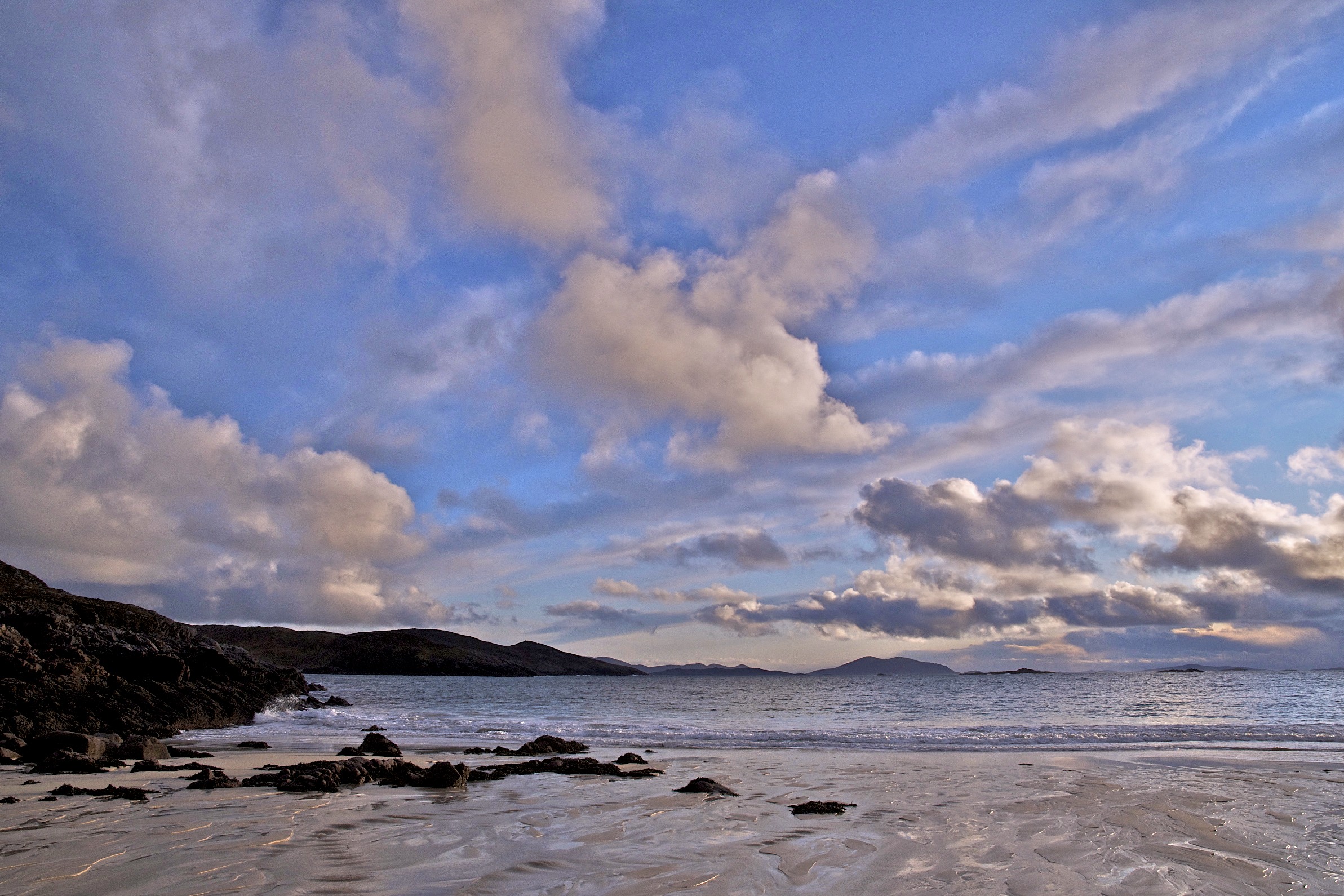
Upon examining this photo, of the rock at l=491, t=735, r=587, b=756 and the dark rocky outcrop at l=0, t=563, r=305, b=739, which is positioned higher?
the dark rocky outcrop at l=0, t=563, r=305, b=739

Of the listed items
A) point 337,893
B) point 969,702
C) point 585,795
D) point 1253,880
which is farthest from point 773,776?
point 969,702

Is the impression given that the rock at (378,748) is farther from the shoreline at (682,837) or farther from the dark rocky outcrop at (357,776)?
the shoreline at (682,837)

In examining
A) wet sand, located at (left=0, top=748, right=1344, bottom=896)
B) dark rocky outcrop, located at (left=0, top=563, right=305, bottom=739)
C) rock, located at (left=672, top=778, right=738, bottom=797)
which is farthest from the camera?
dark rocky outcrop, located at (left=0, top=563, right=305, bottom=739)

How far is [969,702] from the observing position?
194 feet

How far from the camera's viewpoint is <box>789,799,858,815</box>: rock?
1168 centimetres

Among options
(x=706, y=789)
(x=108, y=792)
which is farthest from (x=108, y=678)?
(x=706, y=789)

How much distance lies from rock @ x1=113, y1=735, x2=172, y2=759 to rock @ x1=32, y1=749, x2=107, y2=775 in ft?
4.91

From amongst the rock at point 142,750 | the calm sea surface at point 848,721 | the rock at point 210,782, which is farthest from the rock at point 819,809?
the rock at point 142,750

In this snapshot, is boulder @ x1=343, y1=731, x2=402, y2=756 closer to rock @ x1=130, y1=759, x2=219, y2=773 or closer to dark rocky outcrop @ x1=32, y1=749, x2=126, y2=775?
rock @ x1=130, y1=759, x2=219, y2=773

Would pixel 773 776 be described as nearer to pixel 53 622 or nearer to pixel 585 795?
pixel 585 795

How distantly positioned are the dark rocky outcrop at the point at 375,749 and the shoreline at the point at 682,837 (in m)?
5.86

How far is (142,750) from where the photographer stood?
17453 millimetres

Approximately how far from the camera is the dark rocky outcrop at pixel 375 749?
65.7ft

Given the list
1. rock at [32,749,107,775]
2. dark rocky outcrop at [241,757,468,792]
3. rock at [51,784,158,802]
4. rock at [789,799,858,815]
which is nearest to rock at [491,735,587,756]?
dark rocky outcrop at [241,757,468,792]
